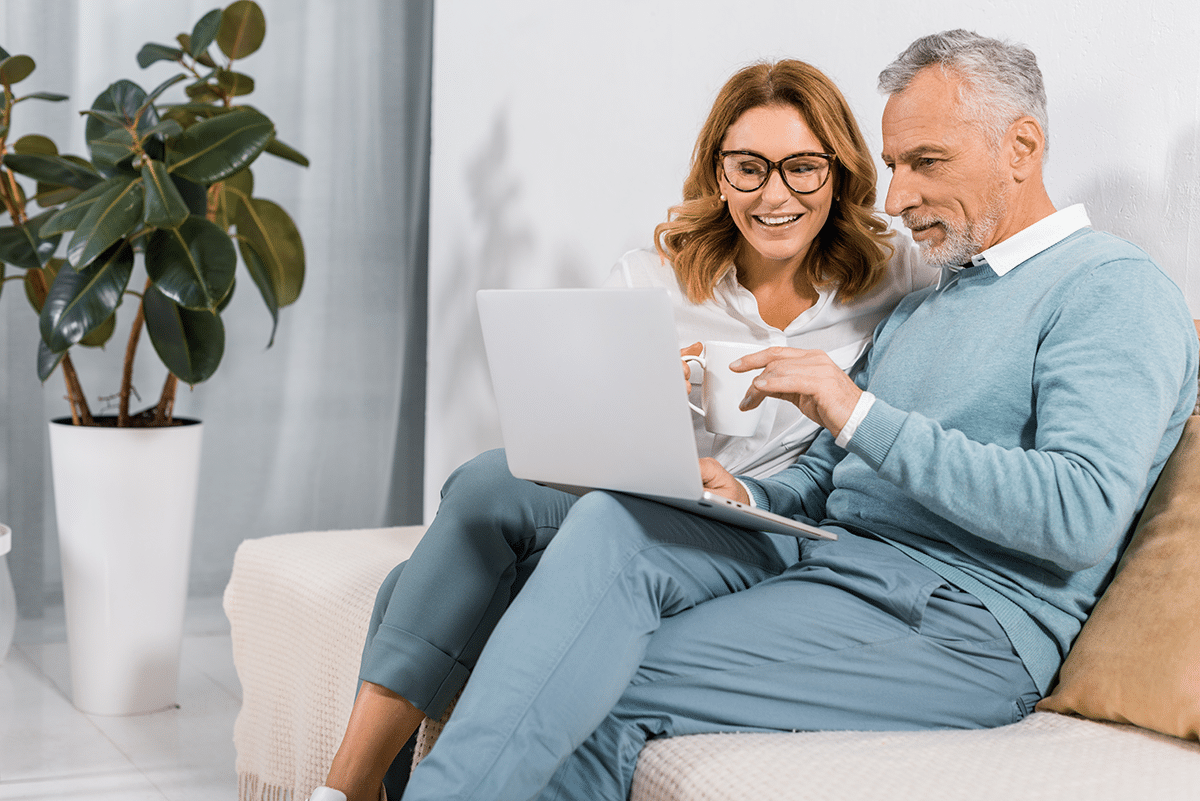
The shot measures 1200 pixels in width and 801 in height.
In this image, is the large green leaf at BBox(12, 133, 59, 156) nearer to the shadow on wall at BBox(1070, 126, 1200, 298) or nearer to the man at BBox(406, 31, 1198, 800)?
the man at BBox(406, 31, 1198, 800)

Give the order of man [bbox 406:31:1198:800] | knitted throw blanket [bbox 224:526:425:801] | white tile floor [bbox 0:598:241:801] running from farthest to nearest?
white tile floor [bbox 0:598:241:801]
knitted throw blanket [bbox 224:526:425:801]
man [bbox 406:31:1198:800]

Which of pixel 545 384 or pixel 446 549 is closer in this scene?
pixel 545 384

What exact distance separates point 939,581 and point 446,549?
575mm

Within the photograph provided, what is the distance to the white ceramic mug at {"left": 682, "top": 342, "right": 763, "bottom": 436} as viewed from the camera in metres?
1.38

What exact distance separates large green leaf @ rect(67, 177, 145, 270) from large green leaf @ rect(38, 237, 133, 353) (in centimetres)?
10

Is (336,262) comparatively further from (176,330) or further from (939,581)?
(939,581)

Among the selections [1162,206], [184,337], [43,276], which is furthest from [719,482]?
[43,276]

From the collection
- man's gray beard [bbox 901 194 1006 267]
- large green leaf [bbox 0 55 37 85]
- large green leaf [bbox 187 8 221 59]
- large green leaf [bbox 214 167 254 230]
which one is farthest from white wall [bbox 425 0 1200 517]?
large green leaf [bbox 0 55 37 85]

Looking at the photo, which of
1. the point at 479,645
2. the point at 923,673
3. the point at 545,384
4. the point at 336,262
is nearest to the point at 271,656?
the point at 479,645

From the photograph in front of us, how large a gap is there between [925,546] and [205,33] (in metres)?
1.83

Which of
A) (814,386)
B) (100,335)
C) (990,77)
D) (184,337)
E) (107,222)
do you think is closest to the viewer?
(814,386)

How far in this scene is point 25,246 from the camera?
230 centimetres

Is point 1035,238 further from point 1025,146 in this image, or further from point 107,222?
point 107,222

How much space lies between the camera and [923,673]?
1195 millimetres
